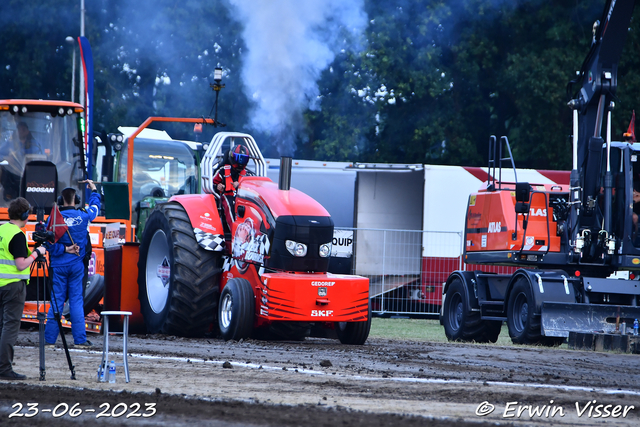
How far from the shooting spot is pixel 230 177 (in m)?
12.3

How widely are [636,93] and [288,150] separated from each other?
13.0 m

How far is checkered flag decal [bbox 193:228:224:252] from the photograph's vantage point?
1175 centimetres

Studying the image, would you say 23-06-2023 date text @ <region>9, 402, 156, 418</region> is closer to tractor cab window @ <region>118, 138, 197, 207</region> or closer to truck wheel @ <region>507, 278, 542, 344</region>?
truck wheel @ <region>507, 278, 542, 344</region>

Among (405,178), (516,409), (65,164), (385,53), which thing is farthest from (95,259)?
(385,53)

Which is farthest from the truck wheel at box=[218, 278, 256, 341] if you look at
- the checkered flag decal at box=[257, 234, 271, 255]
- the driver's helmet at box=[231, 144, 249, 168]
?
the driver's helmet at box=[231, 144, 249, 168]

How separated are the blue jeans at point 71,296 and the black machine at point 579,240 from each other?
6.18 m

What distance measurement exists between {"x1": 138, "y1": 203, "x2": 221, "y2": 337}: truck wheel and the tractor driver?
21.7 inches

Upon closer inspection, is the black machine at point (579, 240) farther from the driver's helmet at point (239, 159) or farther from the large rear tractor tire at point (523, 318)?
the driver's helmet at point (239, 159)

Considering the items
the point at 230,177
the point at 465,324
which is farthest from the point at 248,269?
the point at 465,324

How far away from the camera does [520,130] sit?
28.9 m

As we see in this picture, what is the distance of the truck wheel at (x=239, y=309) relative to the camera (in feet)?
35.4

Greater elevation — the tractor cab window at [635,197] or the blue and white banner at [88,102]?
the blue and white banner at [88,102]

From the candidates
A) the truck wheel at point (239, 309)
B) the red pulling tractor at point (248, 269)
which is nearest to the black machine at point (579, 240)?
the red pulling tractor at point (248, 269)

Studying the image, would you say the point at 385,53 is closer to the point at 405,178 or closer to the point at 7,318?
the point at 405,178
